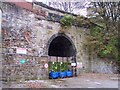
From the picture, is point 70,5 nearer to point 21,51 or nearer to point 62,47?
point 62,47

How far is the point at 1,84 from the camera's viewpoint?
10.7 meters

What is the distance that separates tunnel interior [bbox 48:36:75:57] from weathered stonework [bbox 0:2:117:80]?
1427 mm

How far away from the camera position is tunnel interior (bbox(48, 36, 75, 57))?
16.0 metres

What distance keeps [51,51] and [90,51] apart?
3.15 meters

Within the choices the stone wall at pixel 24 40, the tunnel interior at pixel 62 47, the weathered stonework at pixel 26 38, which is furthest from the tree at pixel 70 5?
the stone wall at pixel 24 40

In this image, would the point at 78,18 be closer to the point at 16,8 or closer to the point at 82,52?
the point at 82,52

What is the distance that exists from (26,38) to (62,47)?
205 inches

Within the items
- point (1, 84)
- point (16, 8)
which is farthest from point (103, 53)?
point (1, 84)

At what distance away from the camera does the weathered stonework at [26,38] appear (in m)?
11.9

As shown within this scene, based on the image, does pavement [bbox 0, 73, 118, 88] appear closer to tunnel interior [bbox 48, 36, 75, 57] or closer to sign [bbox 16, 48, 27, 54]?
sign [bbox 16, 48, 27, 54]

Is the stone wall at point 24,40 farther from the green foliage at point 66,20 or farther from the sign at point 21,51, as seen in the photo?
the green foliage at point 66,20

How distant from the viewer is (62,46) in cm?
1741

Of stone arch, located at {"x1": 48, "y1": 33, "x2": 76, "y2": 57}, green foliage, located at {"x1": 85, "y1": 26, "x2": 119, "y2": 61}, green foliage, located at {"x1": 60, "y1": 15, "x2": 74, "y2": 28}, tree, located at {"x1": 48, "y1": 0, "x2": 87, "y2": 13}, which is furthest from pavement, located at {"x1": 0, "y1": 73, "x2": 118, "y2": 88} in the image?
tree, located at {"x1": 48, "y1": 0, "x2": 87, "y2": 13}

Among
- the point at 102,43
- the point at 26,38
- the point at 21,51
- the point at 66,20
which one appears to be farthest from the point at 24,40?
the point at 102,43
